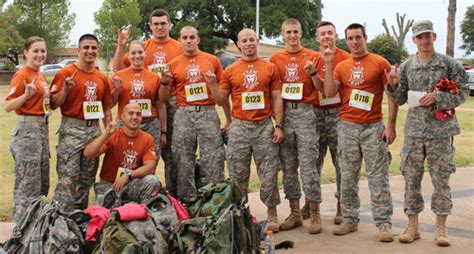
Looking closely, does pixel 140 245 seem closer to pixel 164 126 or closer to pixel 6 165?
pixel 164 126

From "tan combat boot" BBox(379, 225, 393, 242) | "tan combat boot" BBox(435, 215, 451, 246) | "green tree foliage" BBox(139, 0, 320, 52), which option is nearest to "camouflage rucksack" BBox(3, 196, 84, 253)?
"tan combat boot" BBox(379, 225, 393, 242)

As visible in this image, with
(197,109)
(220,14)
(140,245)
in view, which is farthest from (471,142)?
(220,14)

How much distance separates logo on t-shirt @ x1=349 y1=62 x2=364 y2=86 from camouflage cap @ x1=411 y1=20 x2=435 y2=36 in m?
→ 0.57

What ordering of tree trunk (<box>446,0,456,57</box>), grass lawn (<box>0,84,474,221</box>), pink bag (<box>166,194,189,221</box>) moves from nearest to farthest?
1. pink bag (<box>166,194,189,221</box>)
2. grass lawn (<box>0,84,474,221</box>)
3. tree trunk (<box>446,0,456,57</box>)

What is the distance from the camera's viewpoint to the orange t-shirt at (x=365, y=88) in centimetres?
539

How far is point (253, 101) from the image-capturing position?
560 cm

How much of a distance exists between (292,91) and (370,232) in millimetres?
1527

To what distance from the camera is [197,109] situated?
588 cm

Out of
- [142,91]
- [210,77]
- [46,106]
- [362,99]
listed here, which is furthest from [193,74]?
[362,99]

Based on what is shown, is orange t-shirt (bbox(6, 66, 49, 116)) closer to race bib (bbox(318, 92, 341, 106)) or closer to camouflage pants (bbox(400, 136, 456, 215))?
race bib (bbox(318, 92, 341, 106))

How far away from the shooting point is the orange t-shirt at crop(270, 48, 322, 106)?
223 inches

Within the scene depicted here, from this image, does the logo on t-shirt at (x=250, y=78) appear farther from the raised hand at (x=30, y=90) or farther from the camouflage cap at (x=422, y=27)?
the raised hand at (x=30, y=90)

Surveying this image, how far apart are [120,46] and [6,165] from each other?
4.19 metres

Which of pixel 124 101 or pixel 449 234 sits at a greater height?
pixel 124 101
